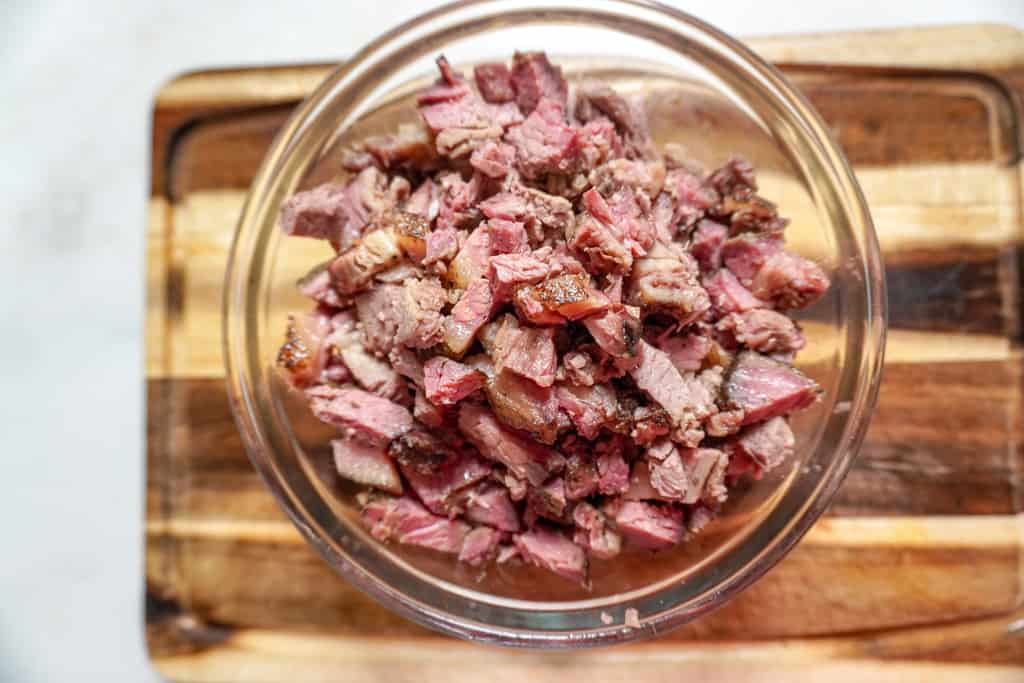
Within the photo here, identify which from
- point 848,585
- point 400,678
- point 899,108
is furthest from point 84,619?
point 899,108

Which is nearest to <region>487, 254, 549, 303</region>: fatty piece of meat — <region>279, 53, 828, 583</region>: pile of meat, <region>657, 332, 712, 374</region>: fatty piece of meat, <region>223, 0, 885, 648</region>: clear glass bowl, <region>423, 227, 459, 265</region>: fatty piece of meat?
<region>279, 53, 828, 583</region>: pile of meat

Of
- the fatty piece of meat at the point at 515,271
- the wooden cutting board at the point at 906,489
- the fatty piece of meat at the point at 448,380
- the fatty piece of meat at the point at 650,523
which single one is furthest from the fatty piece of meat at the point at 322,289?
the fatty piece of meat at the point at 650,523

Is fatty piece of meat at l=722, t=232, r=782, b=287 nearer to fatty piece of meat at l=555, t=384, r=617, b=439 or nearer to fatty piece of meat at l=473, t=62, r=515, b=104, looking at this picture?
fatty piece of meat at l=555, t=384, r=617, b=439

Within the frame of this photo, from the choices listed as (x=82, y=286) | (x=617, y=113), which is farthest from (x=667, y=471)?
(x=82, y=286)

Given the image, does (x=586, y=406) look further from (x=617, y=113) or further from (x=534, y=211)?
(x=617, y=113)

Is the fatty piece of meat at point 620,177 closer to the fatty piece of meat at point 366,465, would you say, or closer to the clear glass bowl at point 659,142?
the clear glass bowl at point 659,142
